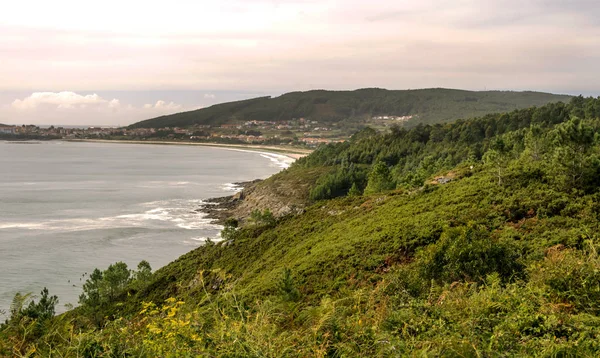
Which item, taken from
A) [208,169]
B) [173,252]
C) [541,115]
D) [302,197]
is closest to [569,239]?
[173,252]

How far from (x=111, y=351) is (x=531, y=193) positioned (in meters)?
23.4

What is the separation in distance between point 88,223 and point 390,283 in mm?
52965

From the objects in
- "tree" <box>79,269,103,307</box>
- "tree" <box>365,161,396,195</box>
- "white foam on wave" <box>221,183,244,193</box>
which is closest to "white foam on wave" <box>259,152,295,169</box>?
"white foam on wave" <box>221,183,244,193</box>

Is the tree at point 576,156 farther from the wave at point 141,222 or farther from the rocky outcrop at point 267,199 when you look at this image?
the wave at point 141,222

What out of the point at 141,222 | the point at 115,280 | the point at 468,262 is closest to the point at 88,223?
the point at 141,222

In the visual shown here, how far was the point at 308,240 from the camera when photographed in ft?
96.0

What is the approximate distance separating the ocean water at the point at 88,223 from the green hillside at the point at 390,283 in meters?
7.74

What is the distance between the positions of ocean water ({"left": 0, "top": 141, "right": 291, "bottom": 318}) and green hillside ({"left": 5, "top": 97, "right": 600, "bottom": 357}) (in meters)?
7.74

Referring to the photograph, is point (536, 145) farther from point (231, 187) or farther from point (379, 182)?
point (231, 187)

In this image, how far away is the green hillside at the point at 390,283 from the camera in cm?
518

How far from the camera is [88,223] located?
54312mm

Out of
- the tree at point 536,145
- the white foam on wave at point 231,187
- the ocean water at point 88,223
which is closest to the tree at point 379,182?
the tree at point 536,145

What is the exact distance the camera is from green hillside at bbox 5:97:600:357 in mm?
5180

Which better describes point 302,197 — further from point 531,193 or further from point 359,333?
point 359,333
